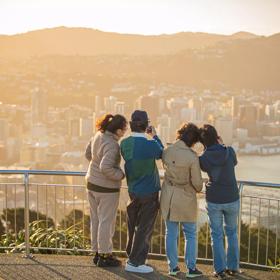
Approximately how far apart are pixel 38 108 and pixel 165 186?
231 ft

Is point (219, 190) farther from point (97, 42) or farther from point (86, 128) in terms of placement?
point (97, 42)

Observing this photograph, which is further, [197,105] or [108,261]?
[197,105]

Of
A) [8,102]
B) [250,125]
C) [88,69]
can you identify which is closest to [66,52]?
[88,69]

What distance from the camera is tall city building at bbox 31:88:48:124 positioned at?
73.6 meters

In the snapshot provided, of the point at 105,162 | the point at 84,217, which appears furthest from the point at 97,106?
the point at 105,162

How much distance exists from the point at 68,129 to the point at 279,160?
2636 centimetres

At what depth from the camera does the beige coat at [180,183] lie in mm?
4844

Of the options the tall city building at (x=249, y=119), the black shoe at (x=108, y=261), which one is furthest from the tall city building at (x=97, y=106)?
the black shoe at (x=108, y=261)

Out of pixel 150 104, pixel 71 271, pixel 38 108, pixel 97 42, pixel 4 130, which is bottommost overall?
pixel 4 130

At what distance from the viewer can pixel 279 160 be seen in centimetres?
6619

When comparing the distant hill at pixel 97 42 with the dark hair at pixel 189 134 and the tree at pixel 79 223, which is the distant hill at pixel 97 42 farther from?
the dark hair at pixel 189 134

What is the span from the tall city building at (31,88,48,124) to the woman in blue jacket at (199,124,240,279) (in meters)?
69.5

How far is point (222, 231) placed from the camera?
16.5ft

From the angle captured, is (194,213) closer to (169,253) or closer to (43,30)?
(169,253)
